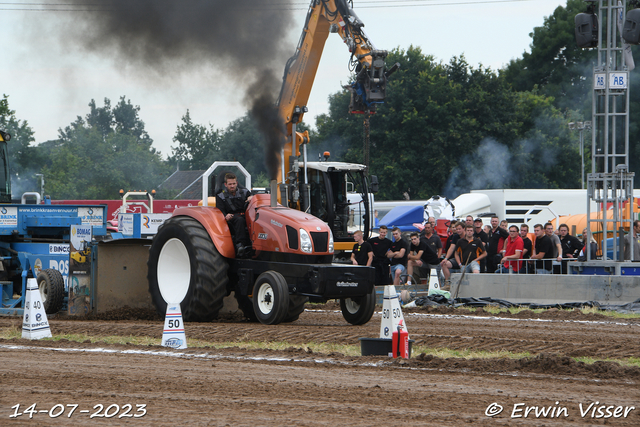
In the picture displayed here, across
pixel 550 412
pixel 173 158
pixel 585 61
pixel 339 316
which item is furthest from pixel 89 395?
pixel 173 158

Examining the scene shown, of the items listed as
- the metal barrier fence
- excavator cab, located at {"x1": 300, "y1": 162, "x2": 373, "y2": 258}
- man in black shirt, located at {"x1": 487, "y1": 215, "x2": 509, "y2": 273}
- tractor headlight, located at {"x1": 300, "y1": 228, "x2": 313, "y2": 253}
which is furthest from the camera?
excavator cab, located at {"x1": 300, "y1": 162, "x2": 373, "y2": 258}

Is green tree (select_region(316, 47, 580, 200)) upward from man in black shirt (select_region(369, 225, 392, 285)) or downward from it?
upward

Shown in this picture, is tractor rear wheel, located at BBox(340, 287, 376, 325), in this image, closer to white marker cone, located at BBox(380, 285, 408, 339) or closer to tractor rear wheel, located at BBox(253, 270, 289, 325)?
tractor rear wheel, located at BBox(253, 270, 289, 325)

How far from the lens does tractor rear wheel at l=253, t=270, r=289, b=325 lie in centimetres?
1059

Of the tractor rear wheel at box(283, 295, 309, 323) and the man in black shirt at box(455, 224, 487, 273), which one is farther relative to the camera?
the man in black shirt at box(455, 224, 487, 273)

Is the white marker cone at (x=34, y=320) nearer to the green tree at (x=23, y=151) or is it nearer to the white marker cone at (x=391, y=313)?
the white marker cone at (x=391, y=313)

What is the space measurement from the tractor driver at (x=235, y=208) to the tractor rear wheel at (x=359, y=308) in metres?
1.63

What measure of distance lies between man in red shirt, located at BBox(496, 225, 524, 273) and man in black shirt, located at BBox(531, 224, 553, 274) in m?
0.35

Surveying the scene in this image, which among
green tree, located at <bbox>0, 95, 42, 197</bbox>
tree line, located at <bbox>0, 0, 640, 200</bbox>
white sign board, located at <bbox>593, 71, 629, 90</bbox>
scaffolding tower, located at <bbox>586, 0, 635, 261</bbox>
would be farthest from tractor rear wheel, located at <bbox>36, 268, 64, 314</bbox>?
green tree, located at <bbox>0, 95, 42, 197</bbox>

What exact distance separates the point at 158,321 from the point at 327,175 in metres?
6.89

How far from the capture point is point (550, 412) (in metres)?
5.43

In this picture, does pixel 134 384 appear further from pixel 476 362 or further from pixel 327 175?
pixel 327 175

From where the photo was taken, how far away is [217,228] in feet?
37.2

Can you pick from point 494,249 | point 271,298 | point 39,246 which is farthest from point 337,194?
point 271,298
